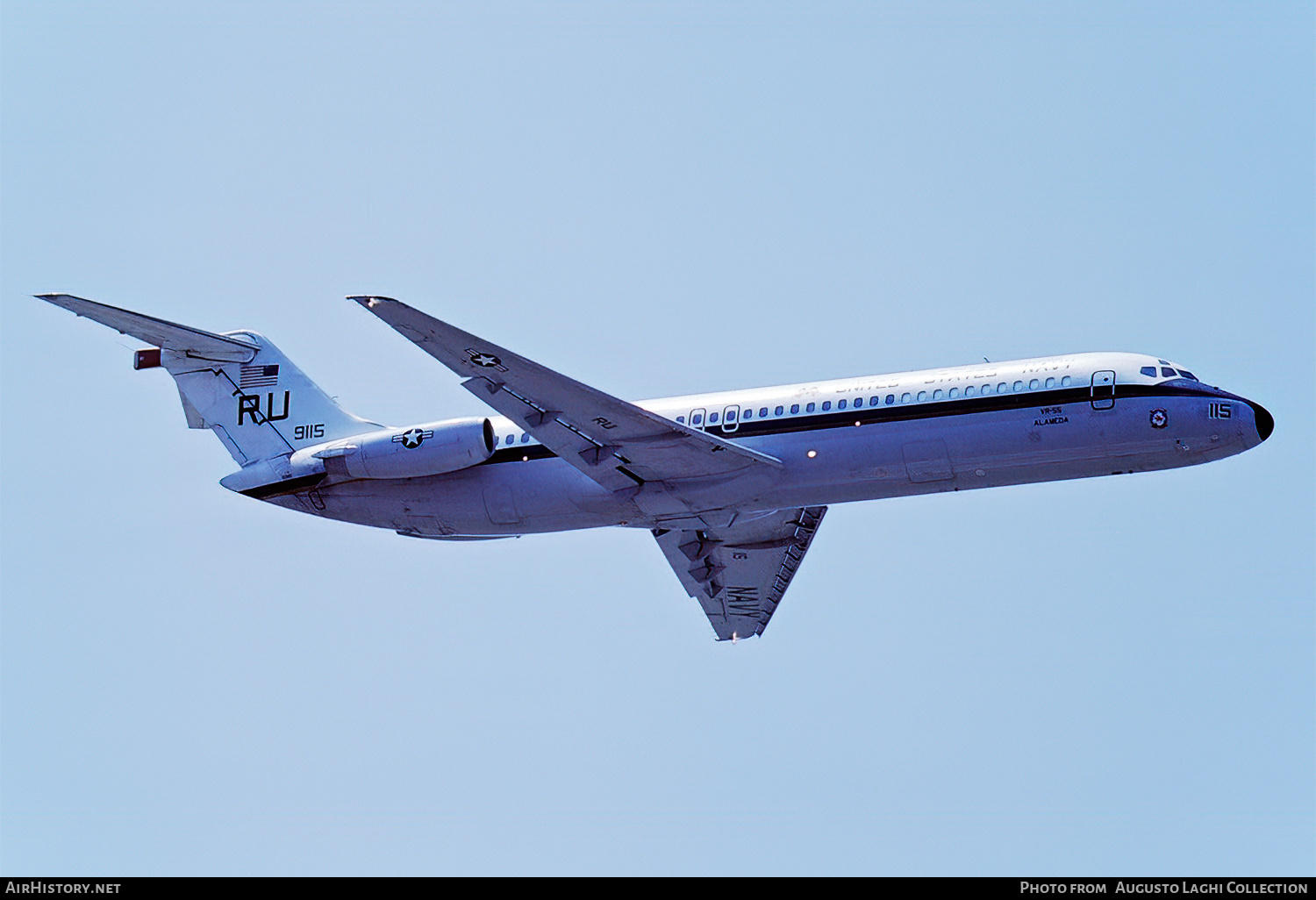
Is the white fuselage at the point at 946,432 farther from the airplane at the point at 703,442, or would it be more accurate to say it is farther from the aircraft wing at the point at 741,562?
the aircraft wing at the point at 741,562

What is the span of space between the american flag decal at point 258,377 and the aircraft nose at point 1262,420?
15.7m

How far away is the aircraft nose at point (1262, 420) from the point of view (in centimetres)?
2328

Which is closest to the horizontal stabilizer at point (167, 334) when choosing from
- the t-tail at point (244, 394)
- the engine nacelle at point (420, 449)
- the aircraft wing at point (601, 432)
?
the t-tail at point (244, 394)

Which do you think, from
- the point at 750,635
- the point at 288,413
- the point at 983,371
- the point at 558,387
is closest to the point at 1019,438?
the point at 983,371

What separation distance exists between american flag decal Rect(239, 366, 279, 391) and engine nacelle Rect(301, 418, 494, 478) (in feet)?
10.4

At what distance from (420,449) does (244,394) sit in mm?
4643

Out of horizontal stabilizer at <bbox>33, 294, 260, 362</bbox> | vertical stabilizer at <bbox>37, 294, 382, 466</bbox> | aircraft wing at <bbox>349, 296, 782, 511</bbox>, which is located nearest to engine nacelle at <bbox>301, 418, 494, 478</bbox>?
aircraft wing at <bbox>349, 296, 782, 511</bbox>

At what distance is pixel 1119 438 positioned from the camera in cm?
2350

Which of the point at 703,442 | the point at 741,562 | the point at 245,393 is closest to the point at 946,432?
the point at 703,442

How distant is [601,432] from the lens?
80.6 ft
